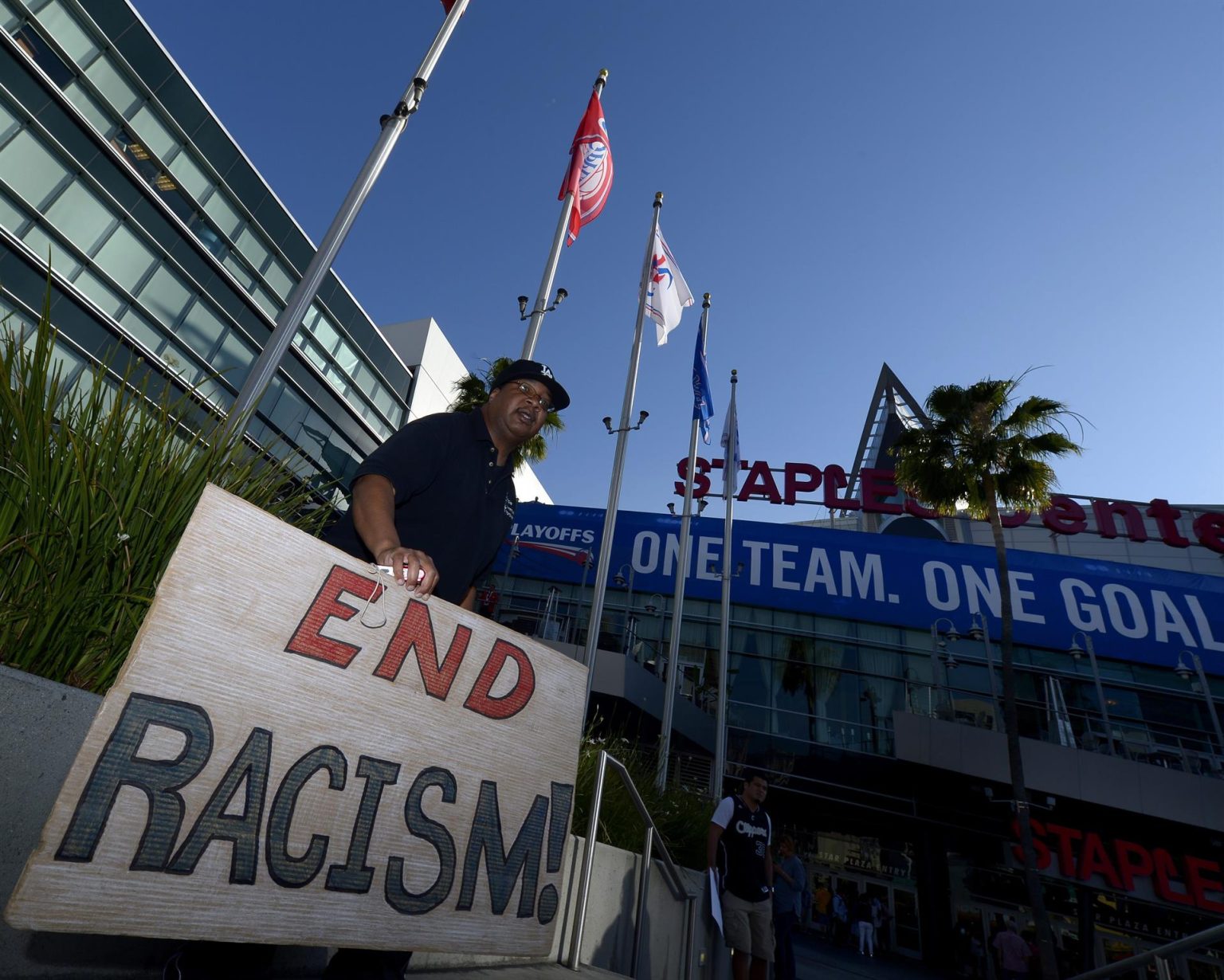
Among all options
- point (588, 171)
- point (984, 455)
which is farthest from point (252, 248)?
point (984, 455)

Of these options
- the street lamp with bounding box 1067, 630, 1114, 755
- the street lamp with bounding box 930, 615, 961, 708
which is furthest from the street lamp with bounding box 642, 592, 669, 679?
the street lamp with bounding box 1067, 630, 1114, 755

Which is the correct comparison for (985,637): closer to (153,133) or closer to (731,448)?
(731,448)

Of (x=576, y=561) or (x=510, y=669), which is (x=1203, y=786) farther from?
(x=510, y=669)

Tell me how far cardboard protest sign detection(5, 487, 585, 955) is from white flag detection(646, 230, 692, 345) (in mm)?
10456

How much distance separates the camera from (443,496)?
2.02 meters

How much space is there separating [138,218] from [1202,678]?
2800 cm

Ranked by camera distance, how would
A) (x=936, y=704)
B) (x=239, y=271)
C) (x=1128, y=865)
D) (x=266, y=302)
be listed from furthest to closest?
1. (x=266, y=302)
2. (x=239, y=271)
3. (x=936, y=704)
4. (x=1128, y=865)

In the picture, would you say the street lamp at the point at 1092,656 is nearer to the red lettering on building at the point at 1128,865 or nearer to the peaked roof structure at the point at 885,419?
the red lettering on building at the point at 1128,865

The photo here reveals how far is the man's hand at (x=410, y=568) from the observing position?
4.97 ft

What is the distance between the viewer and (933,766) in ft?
51.5

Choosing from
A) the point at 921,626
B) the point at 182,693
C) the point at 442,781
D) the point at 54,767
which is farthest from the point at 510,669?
the point at 921,626

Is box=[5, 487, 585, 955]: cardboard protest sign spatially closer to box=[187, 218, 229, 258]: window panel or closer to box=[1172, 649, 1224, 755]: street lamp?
box=[1172, 649, 1224, 755]: street lamp

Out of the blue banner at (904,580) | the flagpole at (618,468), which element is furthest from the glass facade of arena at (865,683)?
the flagpole at (618,468)

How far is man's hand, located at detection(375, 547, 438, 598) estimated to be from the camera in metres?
1.51
